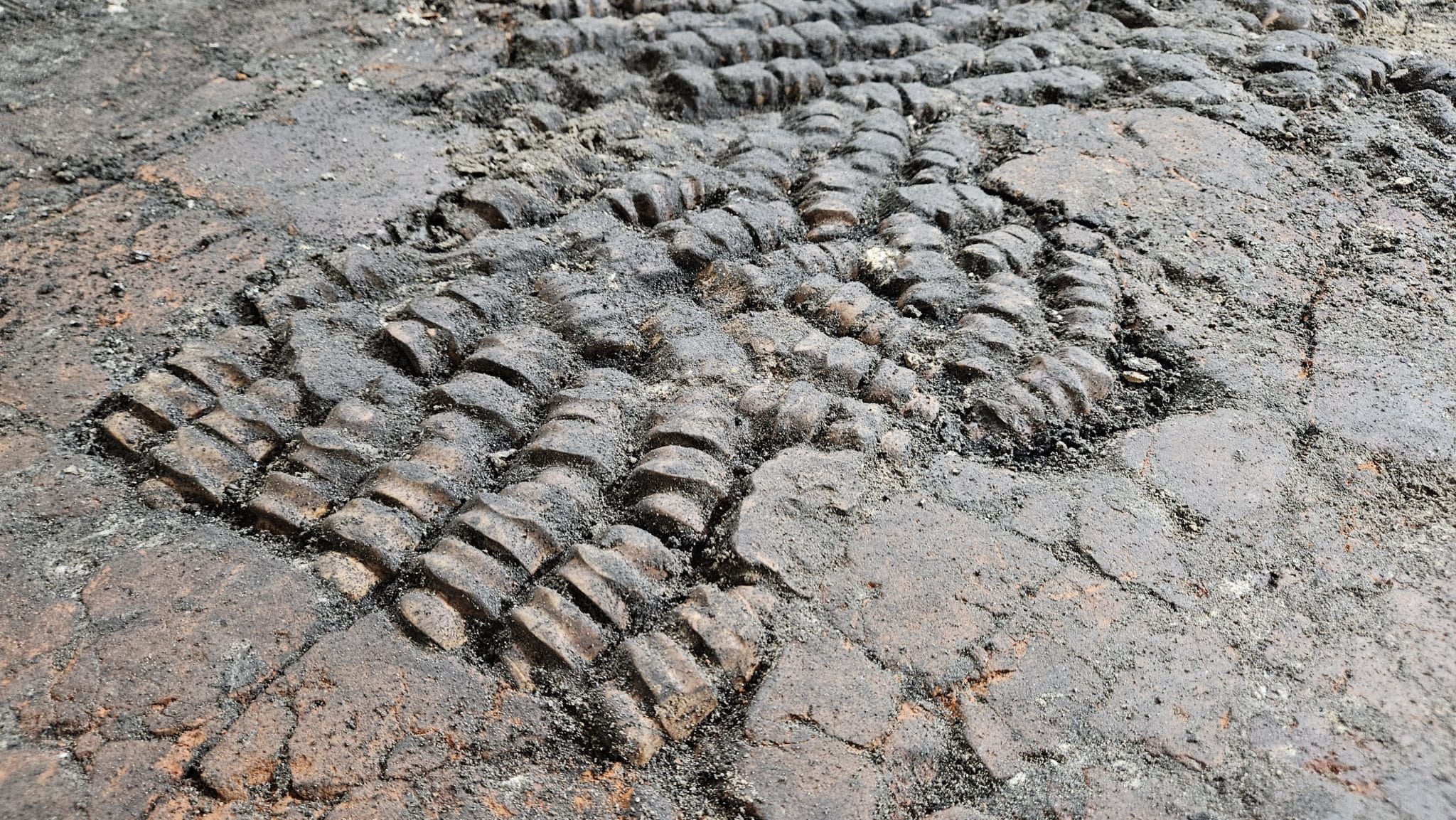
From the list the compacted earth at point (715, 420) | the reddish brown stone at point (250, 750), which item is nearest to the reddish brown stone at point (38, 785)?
the compacted earth at point (715, 420)

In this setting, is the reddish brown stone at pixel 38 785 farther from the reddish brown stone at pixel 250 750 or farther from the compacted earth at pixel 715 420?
the reddish brown stone at pixel 250 750

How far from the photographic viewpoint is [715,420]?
6.64 feet

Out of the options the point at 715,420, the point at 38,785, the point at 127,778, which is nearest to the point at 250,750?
the point at 127,778

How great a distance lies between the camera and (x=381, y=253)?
7.80 feet

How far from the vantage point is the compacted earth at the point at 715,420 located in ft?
5.09

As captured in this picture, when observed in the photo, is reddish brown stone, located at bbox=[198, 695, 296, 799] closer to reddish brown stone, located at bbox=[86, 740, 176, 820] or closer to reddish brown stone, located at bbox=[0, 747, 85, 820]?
reddish brown stone, located at bbox=[86, 740, 176, 820]

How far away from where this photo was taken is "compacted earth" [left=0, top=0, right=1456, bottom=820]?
1.55 metres

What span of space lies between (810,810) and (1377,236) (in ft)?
6.89

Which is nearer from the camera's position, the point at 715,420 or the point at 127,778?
the point at 127,778

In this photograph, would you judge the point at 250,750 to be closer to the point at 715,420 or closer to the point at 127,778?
the point at 127,778

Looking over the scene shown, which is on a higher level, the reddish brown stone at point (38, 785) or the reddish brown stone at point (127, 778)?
the reddish brown stone at point (38, 785)

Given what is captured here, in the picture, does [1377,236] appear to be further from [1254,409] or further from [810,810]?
[810,810]

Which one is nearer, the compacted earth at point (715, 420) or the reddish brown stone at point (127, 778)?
the reddish brown stone at point (127, 778)

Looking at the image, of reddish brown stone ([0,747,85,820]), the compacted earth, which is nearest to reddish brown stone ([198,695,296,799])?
the compacted earth
